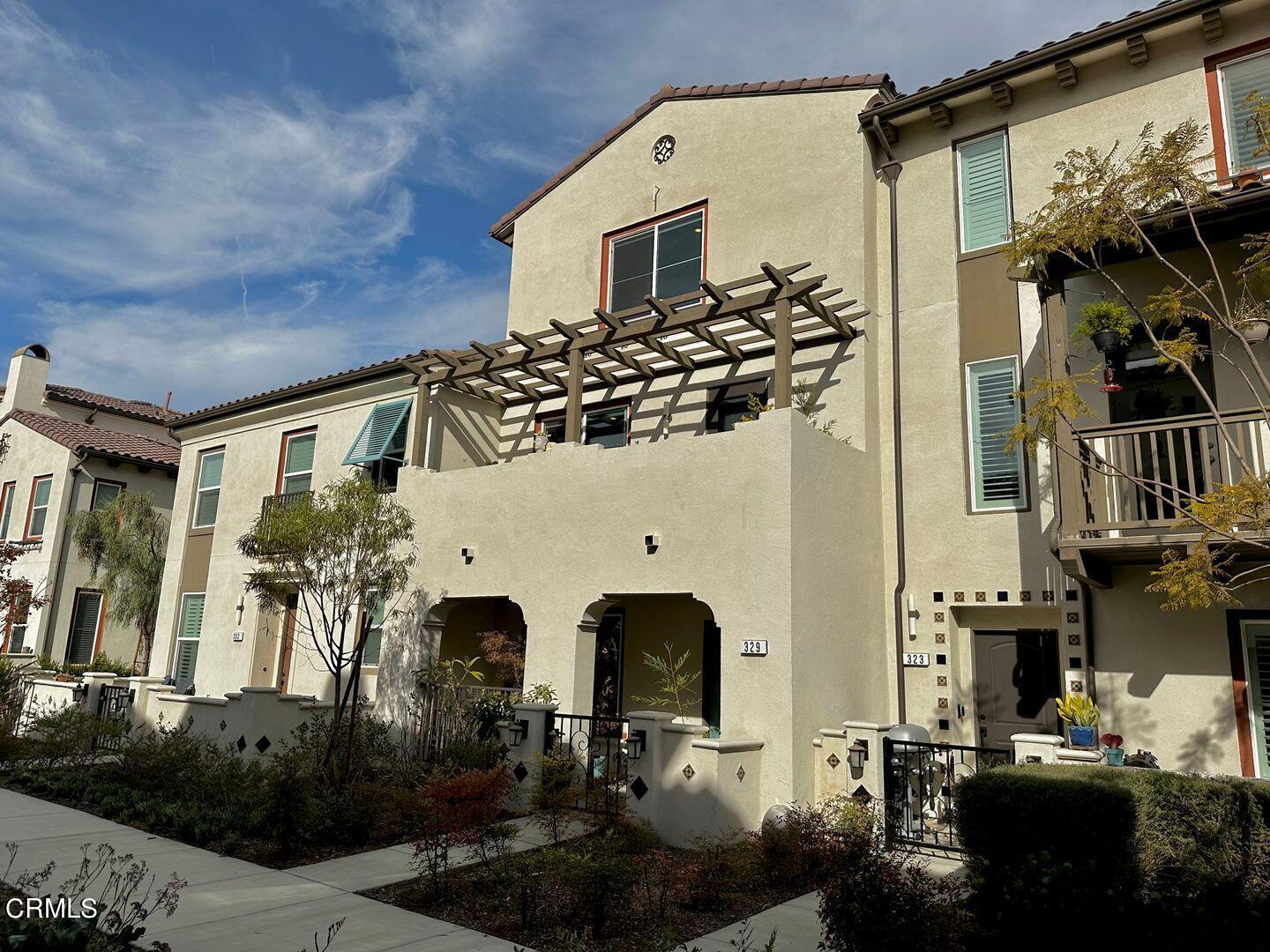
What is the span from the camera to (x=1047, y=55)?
512 inches

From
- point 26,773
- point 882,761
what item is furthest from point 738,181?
point 26,773

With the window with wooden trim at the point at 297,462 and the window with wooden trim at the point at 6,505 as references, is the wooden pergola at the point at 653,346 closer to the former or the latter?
the window with wooden trim at the point at 297,462

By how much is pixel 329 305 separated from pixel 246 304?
4.02 metres

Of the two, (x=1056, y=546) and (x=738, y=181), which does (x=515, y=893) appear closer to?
(x=1056, y=546)

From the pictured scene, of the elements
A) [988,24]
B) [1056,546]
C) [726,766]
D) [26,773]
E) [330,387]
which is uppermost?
[988,24]

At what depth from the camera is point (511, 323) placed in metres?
18.8

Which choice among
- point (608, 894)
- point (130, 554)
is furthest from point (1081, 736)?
point (130, 554)

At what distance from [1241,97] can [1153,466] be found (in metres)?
5.70

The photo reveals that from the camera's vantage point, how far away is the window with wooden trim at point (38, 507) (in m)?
27.4

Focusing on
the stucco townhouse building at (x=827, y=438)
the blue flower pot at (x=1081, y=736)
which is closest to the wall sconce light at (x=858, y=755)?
the stucco townhouse building at (x=827, y=438)

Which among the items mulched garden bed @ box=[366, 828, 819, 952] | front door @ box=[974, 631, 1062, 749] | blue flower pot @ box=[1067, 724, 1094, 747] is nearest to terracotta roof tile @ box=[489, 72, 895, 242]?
front door @ box=[974, 631, 1062, 749]

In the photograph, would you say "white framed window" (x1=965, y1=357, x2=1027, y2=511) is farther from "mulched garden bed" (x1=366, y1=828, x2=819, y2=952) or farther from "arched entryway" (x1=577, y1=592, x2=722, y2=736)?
"mulched garden bed" (x1=366, y1=828, x2=819, y2=952)

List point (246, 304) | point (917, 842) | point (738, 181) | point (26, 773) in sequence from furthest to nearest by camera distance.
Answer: point (246, 304) < point (738, 181) < point (26, 773) < point (917, 842)

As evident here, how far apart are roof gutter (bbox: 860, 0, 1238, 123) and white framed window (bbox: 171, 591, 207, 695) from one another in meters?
18.7
